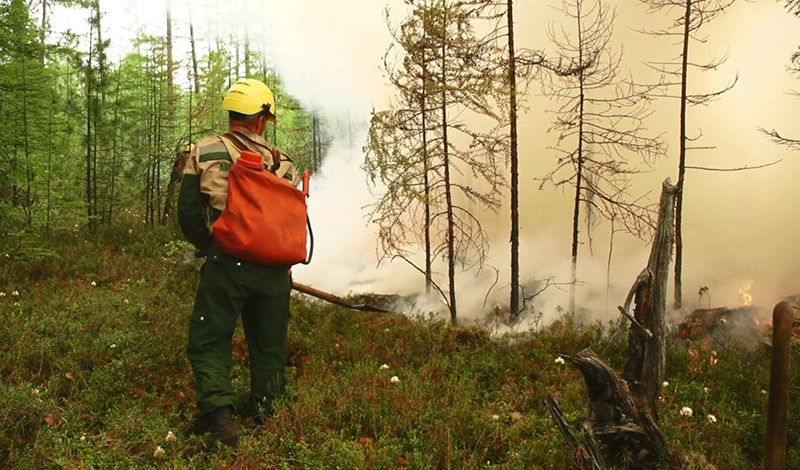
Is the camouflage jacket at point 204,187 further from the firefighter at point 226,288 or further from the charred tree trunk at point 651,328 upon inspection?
the charred tree trunk at point 651,328

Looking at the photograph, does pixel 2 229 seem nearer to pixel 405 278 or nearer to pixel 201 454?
pixel 405 278

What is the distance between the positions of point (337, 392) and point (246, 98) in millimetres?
2879

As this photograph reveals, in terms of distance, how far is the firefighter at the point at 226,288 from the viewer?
13.9ft

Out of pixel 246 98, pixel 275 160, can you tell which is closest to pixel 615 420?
pixel 275 160

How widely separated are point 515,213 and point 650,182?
8.88 metres

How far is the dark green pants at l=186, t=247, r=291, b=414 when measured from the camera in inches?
167

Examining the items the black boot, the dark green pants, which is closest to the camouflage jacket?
the dark green pants

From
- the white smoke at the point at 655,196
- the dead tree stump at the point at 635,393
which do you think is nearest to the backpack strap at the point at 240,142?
the dead tree stump at the point at 635,393

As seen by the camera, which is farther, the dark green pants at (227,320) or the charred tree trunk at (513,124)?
the charred tree trunk at (513,124)

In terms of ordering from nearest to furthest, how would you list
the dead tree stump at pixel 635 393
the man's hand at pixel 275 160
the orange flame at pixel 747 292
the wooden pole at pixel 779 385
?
1. the wooden pole at pixel 779 385
2. the dead tree stump at pixel 635 393
3. the man's hand at pixel 275 160
4. the orange flame at pixel 747 292

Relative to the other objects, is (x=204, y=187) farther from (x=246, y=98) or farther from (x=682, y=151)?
(x=682, y=151)

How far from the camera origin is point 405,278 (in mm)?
15797

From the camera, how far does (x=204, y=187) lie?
4.25 metres

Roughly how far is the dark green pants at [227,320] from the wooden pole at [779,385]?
3780 millimetres
